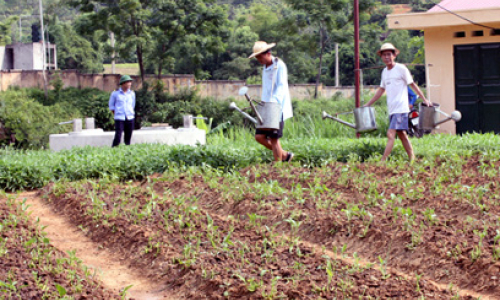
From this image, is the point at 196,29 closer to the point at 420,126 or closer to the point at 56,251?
the point at 420,126

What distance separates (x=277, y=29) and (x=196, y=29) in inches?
169

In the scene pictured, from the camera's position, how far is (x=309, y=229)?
20.1ft

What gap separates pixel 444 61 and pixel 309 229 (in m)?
9.93

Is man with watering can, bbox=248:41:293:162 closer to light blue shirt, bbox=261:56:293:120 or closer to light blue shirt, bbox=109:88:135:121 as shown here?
light blue shirt, bbox=261:56:293:120

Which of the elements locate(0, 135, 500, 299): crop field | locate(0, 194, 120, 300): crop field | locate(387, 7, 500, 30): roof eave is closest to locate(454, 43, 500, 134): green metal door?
locate(387, 7, 500, 30): roof eave

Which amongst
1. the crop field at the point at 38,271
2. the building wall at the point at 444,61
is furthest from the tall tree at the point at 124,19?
the crop field at the point at 38,271

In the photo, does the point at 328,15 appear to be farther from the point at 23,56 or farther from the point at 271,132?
the point at 271,132

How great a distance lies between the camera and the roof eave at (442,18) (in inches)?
560

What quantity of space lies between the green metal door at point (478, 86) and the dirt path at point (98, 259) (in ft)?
31.7

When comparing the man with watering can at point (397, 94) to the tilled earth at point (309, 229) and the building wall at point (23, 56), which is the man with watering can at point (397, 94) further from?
the building wall at point (23, 56)

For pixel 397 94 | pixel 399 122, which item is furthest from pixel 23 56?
pixel 399 122

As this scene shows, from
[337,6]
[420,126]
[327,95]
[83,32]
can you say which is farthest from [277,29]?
[420,126]

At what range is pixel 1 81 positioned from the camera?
29000mm

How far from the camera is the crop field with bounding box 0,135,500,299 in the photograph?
15.2 feet
